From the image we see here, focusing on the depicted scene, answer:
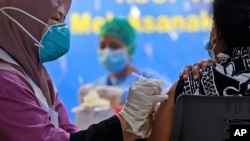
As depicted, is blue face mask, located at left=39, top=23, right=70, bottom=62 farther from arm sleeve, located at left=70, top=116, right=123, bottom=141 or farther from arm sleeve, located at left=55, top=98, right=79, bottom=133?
arm sleeve, located at left=70, top=116, right=123, bottom=141

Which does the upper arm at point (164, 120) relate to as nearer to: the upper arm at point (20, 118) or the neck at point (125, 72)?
the upper arm at point (20, 118)

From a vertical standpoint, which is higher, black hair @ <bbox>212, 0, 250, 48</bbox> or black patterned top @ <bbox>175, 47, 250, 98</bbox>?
black hair @ <bbox>212, 0, 250, 48</bbox>

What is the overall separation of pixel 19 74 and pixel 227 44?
63cm

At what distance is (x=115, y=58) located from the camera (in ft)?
12.9

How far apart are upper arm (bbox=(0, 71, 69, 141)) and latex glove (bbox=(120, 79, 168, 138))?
197 millimetres

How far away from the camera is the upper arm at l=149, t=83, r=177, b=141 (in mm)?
1496

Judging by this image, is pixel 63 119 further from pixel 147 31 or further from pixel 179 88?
pixel 147 31

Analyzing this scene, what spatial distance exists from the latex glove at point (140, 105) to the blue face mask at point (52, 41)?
1.14ft

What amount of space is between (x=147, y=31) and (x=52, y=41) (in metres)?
2.47

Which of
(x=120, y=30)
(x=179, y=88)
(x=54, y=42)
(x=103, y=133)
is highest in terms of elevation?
(x=120, y=30)

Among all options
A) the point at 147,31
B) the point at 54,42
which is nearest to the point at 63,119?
the point at 54,42

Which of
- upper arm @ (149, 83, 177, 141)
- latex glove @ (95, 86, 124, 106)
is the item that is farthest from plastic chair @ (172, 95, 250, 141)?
latex glove @ (95, 86, 124, 106)

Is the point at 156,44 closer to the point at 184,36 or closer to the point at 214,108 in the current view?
the point at 184,36

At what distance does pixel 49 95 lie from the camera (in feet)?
5.74
